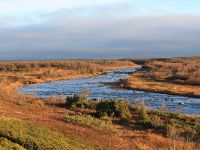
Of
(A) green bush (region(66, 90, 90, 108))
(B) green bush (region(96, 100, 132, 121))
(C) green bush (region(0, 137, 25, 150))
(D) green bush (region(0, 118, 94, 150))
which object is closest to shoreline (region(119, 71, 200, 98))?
(A) green bush (region(66, 90, 90, 108))

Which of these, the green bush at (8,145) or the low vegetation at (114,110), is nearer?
the green bush at (8,145)

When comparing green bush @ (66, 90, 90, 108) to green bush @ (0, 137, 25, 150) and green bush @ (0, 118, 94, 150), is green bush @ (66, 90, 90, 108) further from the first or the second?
green bush @ (0, 137, 25, 150)

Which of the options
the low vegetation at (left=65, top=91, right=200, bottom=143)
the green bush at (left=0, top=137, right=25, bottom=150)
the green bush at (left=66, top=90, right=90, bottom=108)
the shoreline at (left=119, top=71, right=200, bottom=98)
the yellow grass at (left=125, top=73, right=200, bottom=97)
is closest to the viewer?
the green bush at (left=0, top=137, right=25, bottom=150)

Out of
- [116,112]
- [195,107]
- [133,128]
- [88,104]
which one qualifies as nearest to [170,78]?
[195,107]

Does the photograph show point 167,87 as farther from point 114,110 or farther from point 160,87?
point 114,110

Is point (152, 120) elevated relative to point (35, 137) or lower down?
lower down

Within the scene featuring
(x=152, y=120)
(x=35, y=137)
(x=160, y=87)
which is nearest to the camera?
(x=35, y=137)

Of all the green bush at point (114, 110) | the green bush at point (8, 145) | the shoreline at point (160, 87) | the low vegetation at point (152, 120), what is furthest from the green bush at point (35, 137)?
the shoreline at point (160, 87)

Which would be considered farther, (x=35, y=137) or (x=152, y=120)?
(x=152, y=120)

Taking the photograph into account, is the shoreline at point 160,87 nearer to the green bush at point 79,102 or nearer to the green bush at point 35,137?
the green bush at point 79,102

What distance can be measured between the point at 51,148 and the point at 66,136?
196 centimetres

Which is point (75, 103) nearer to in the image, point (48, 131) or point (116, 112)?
point (116, 112)

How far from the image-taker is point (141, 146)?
15836mm

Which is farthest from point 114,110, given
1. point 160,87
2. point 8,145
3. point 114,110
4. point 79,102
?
point 160,87
